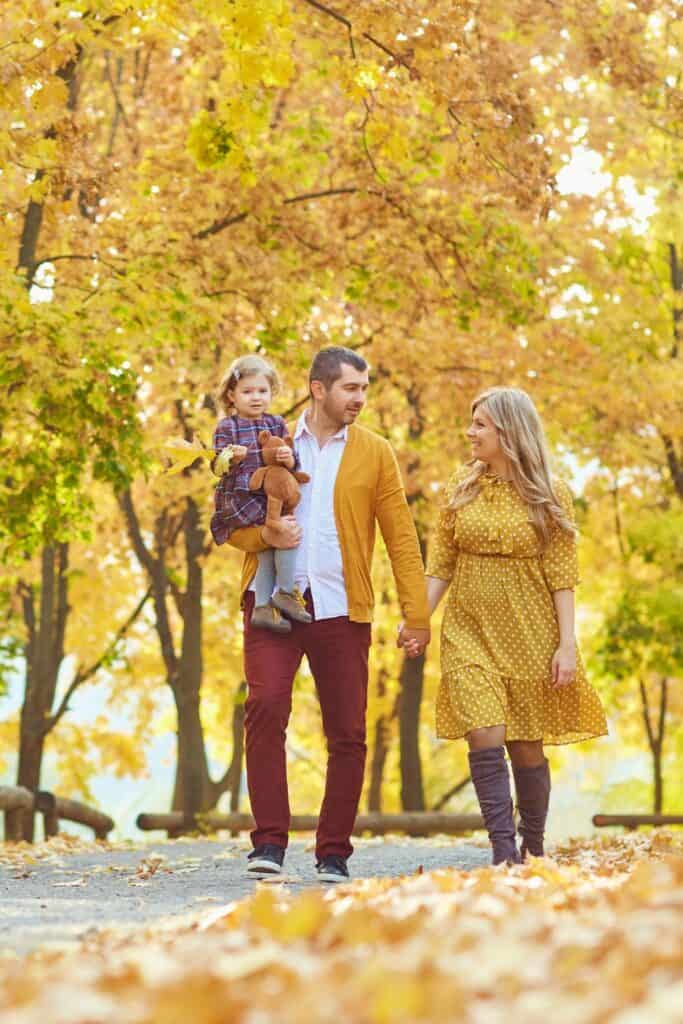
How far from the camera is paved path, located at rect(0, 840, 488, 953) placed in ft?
15.3

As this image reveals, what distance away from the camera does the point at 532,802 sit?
Answer: 684 centimetres

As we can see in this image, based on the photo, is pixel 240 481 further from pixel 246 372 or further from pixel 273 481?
pixel 246 372

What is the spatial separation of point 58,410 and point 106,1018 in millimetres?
8286

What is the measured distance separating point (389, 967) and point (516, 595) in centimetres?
394

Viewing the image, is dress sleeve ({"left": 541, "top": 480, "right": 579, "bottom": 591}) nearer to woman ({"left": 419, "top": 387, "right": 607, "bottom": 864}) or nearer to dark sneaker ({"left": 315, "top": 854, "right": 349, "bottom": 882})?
woman ({"left": 419, "top": 387, "right": 607, "bottom": 864})

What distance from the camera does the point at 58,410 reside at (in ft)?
34.6

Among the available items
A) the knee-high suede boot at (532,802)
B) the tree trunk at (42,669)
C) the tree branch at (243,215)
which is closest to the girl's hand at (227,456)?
the knee-high suede boot at (532,802)

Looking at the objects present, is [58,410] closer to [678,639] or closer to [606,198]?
[606,198]

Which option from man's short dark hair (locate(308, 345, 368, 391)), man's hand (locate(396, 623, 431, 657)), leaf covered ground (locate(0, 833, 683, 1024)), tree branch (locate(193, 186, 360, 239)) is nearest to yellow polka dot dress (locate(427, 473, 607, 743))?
man's hand (locate(396, 623, 431, 657))

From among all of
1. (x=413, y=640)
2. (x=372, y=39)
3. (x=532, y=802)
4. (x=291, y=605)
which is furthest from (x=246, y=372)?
(x=372, y=39)

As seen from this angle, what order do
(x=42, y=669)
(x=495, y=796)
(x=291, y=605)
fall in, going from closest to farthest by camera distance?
(x=495, y=796)
(x=291, y=605)
(x=42, y=669)

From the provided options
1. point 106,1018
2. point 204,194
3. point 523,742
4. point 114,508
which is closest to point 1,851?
point 523,742

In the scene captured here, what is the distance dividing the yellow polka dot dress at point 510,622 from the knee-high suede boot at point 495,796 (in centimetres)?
17

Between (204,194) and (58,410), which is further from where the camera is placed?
(204,194)
